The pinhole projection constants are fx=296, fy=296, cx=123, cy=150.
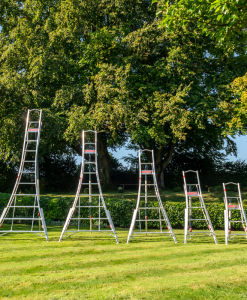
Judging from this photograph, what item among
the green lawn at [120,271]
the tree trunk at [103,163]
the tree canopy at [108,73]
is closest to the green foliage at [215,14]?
the green lawn at [120,271]

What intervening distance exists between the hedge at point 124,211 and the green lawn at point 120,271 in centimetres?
452

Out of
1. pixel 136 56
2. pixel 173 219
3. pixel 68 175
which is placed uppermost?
pixel 136 56

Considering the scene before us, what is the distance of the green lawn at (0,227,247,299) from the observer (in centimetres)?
390

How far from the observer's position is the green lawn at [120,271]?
3.90 meters

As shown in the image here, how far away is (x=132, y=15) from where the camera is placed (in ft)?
58.4

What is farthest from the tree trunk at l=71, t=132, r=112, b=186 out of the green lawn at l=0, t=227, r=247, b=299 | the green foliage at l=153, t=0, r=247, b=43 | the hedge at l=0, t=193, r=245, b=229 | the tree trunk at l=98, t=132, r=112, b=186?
the green lawn at l=0, t=227, r=247, b=299

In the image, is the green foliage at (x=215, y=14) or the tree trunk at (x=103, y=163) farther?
the tree trunk at (x=103, y=163)

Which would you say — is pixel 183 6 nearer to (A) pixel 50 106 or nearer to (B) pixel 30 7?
(A) pixel 50 106

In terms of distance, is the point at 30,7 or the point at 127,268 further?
the point at 30,7

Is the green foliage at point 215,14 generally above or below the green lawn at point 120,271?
above

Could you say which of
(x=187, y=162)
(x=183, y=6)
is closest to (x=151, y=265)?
(x=183, y=6)

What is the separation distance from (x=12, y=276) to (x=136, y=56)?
1411 cm

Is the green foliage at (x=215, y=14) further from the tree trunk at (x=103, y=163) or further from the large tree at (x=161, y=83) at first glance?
the tree trunk at (x=103, y=163)

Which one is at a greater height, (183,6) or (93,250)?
(183,6)
